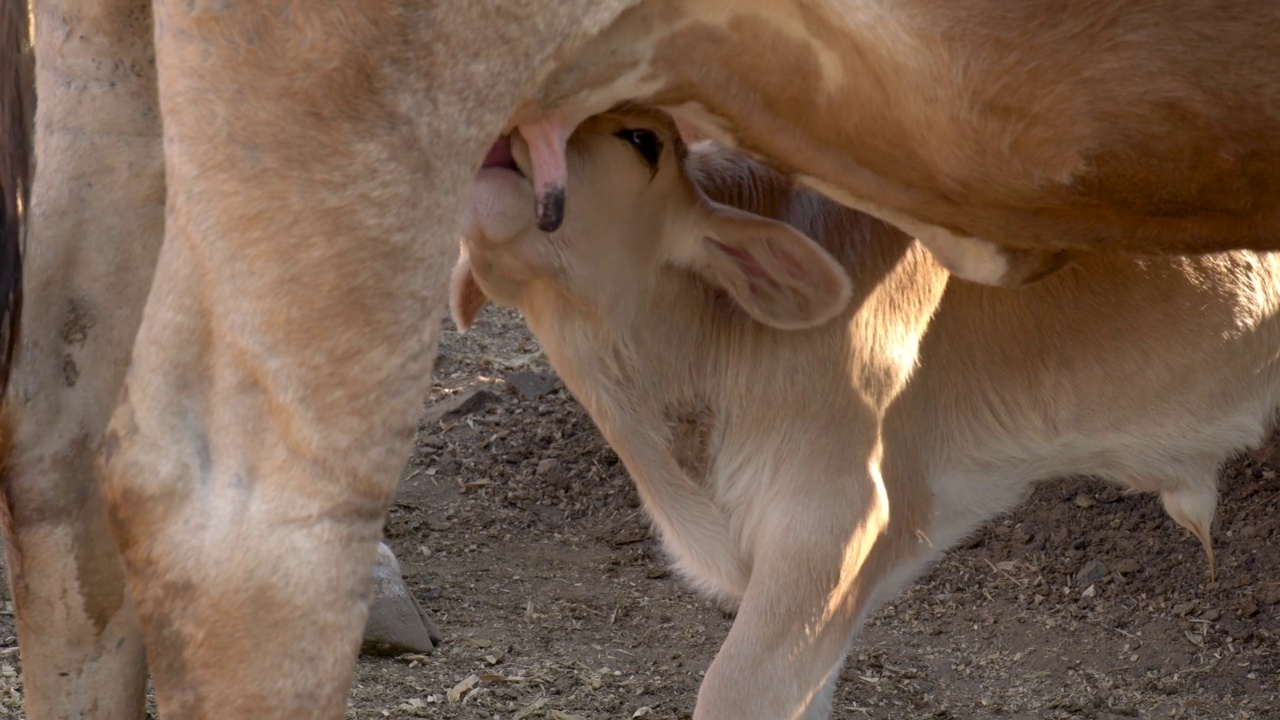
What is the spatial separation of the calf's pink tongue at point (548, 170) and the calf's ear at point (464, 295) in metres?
0.70

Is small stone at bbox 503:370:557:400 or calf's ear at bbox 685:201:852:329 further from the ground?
calf's ear at bbox 685:201:852:329

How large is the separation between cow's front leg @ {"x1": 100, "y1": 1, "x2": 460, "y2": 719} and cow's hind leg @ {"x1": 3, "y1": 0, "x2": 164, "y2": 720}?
1.88ft

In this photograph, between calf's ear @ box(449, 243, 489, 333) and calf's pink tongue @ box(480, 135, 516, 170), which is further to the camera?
calf's ear @ box(449, 243, 489, 333)

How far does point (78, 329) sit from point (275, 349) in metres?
0.88

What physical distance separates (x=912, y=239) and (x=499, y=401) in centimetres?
260

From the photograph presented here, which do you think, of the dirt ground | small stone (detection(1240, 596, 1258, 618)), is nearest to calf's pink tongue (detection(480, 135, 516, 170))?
the dirt ground

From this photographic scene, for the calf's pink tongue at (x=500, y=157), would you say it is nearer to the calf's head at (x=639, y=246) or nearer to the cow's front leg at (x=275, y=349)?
the calf's head at (x=639, y=246)

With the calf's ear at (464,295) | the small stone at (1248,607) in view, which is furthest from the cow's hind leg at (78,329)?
the small stone at (1248,607)

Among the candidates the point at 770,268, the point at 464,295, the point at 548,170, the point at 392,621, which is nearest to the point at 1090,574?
the point at 770,268

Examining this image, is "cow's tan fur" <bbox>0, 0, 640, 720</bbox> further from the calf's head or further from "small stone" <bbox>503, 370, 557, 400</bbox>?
"small stone" <bbox>503, 370, 557, 400</bbox>

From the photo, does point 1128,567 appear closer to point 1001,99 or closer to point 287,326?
point 1001,99

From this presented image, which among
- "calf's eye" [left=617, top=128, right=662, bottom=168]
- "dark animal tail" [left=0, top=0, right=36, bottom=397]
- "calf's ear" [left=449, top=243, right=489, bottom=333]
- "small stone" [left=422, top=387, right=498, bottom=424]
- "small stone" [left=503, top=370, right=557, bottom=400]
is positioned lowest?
"small stone" [left=503, top=370, right=557, bottom=400]

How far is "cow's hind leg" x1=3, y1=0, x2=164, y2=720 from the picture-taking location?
299 cm

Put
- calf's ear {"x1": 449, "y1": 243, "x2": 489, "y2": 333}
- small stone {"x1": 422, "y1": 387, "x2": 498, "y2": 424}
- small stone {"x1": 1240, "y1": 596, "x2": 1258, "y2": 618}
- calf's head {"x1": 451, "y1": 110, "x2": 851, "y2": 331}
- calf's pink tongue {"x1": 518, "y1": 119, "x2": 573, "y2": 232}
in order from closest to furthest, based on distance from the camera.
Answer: calf's pink tongue {"x1": 518, "y1": 119, "x2": 573, "y2": 232} < calf's head {"x1": 451, "y1": 110, "x2": 851, "y2": 331} < calf's ear {"x1": 449, "y1": 243, "x2": 489, "y2": 333} < small stone {"x1": 1240, "y1": 596, "x2": 1258, "y2": 618} < small stone {"x1": 422, "y1": 387, "x2": 498, "y2": 424}
